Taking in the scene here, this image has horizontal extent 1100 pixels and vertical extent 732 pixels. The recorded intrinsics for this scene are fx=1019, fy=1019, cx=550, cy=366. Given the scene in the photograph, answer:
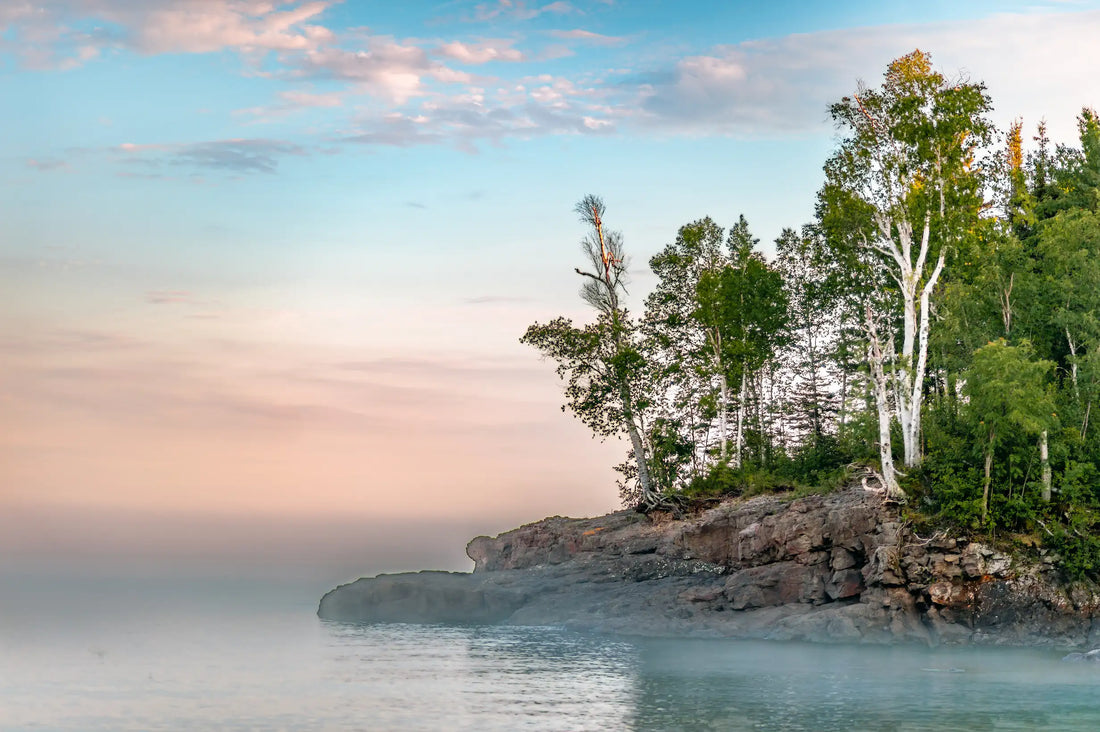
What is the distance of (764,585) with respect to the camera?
148ft

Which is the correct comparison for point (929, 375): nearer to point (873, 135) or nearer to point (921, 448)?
point (921, 448)

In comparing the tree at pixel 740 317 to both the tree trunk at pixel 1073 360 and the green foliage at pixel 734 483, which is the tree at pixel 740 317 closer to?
the green foliage at pixel 734 483

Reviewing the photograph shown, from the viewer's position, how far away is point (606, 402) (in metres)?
59.5

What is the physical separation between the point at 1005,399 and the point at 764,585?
42.1ft

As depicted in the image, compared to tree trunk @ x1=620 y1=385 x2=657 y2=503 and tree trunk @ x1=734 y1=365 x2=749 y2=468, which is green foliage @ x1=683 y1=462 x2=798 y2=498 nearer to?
tree trunk @ x1=734 y1=365 x2=749 y2=468

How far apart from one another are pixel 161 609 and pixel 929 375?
53.9 metres

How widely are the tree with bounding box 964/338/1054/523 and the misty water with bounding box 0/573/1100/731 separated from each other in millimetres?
8559

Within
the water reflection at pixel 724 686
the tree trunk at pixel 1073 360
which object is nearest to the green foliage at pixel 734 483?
the water reflection at pixel 724 686

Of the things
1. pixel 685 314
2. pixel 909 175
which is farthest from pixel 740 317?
pixel 909 175

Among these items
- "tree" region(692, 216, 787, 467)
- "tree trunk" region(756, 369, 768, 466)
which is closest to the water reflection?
"tree trunk" region(756, 369, 768, 466)

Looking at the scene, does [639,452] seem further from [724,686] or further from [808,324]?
[724,686]

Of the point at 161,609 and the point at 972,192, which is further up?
the point at 972,192

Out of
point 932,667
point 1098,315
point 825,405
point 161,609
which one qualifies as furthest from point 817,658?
point 161,609

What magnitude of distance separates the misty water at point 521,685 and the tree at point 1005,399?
8559 mm
